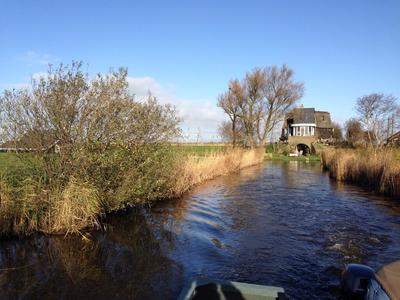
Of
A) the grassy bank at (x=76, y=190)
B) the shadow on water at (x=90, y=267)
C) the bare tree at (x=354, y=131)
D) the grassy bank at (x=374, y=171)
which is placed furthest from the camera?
the bare tree at (x=354, y=131)

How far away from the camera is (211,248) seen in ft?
28.8

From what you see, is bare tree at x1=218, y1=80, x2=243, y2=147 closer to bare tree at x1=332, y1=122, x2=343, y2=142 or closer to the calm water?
bare tree at x1=332, y1=122, x2=343, y2=142

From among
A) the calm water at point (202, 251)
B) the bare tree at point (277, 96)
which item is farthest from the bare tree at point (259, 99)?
the calm water at point (202, 251)

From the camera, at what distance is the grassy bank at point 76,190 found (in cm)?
895

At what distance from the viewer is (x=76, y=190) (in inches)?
369

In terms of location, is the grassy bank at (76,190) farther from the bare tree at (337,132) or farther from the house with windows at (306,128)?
the bare tree at (337,132)

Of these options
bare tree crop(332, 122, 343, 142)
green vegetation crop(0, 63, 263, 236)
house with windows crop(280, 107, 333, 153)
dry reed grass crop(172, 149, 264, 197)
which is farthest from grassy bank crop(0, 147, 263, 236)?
bare tree crop(332, 122, 343, 142)

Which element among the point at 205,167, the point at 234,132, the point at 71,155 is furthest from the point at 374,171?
the point at 234,132

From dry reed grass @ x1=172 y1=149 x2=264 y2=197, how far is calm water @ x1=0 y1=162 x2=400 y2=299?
8.07ft

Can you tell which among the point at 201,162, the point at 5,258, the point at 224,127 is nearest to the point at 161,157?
the point at 5,258

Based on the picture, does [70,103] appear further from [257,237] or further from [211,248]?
[257,237]

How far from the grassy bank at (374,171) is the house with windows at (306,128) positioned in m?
30.4

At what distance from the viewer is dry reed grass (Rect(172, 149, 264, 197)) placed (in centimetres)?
1639

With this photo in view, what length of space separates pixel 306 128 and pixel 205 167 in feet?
145
